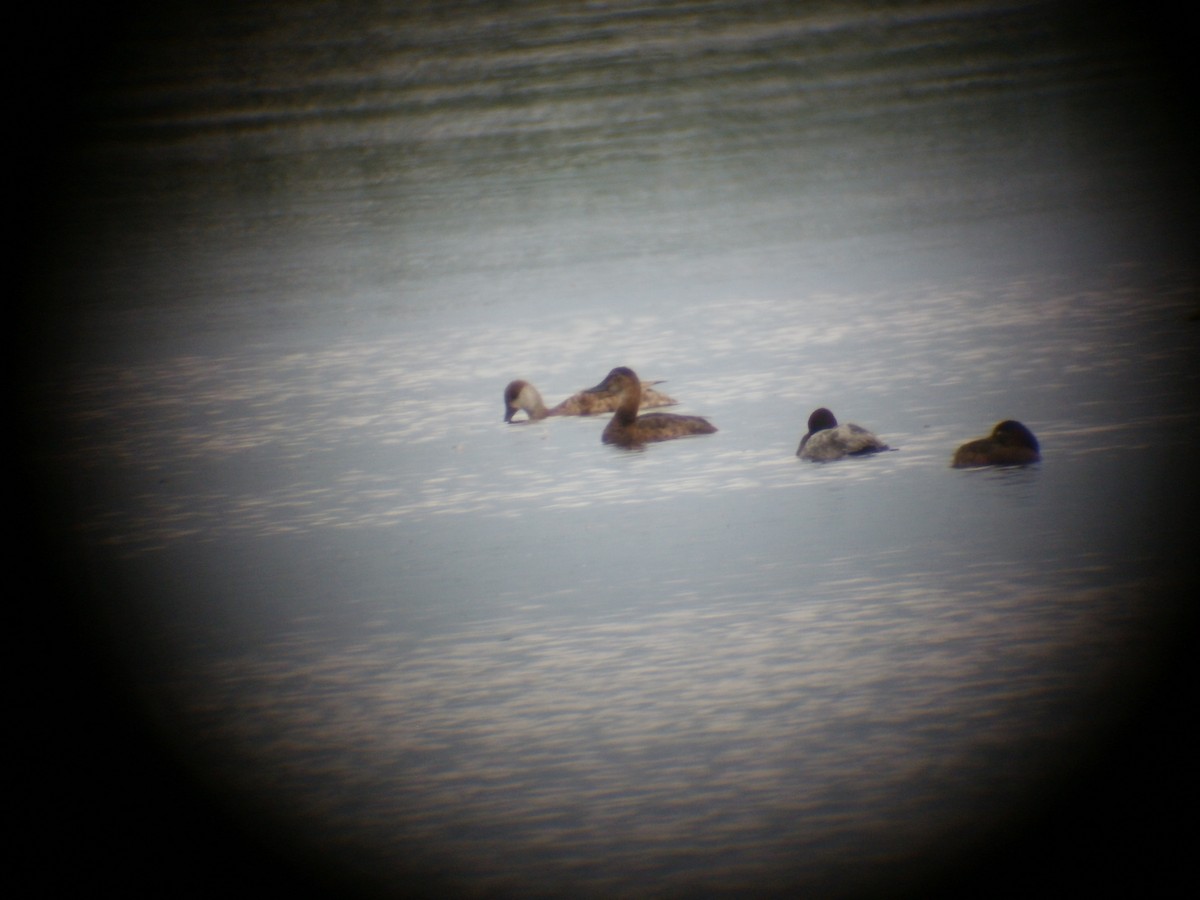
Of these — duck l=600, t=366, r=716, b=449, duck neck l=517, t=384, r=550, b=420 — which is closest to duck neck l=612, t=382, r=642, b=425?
duck l=600, t=366, r=716, b=449

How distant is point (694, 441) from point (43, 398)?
143 inches

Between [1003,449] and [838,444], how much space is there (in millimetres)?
540

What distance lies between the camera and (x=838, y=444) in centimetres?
544

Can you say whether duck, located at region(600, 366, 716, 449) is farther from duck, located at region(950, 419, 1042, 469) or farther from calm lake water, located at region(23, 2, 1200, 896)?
duck, located at region(950, 419, 1042, 469)

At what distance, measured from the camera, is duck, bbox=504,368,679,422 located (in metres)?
6.57

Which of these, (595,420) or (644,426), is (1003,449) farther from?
(595,420)

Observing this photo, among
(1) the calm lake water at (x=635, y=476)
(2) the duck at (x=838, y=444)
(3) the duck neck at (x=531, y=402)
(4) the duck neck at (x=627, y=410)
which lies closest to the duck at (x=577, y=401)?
(3) the duck neck at (x=531, y=402)

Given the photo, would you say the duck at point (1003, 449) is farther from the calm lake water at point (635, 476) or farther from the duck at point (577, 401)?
the duck at point (577, 401)

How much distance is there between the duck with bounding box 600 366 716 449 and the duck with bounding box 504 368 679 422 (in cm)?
34

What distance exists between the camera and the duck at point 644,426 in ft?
20.0

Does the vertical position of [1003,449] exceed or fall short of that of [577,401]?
it falls short

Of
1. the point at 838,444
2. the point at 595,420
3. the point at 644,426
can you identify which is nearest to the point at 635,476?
the point at 644,426

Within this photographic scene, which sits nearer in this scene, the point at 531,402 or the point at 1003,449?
the point at 1003,449

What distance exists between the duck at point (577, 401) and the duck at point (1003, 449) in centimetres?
171
